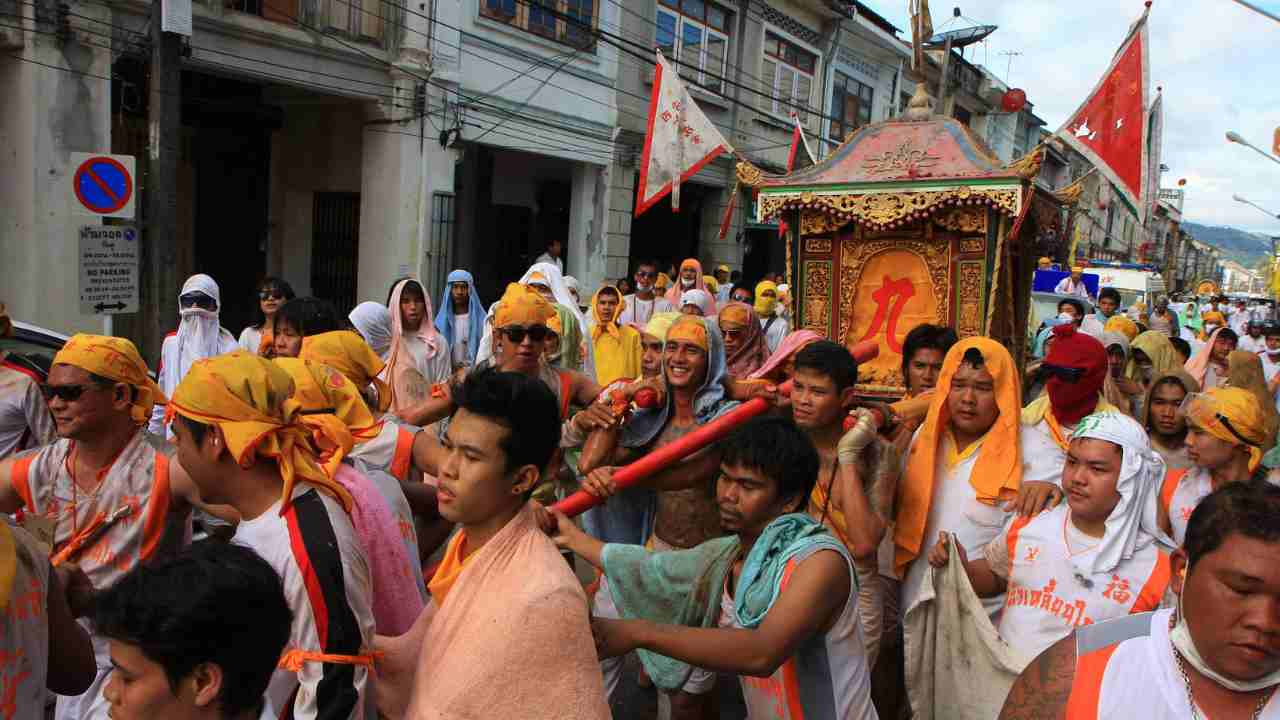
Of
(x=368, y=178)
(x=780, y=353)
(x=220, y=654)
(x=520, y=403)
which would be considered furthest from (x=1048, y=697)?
(x=368, y=178)

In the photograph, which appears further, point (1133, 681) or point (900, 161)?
point (900, 161)

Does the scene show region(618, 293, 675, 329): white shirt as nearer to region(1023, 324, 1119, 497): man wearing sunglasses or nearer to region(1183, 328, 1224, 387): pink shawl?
region(1183, 328, 1224, 387): pink shawl

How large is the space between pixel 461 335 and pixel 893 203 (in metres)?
3.69

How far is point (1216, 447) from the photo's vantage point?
358 centimetres

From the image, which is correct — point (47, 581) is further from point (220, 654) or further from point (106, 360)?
point (106, 360)

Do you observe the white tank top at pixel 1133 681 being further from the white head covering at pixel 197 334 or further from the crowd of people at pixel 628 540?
the white head covering at pixel 197 334

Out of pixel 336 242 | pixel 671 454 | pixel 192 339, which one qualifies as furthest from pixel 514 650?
pixel 336 242

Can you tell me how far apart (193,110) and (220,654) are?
40.2 ft

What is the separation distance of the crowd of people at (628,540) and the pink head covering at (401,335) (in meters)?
1.25

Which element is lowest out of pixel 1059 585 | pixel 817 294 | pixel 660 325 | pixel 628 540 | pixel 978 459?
pixel 628 540

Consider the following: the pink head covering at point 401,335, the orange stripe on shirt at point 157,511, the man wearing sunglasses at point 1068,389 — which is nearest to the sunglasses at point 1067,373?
the man wearing sunglasses at point 1068,389

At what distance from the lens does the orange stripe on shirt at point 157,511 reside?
258cm

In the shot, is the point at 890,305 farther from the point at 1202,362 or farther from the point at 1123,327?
the point at 1202,362

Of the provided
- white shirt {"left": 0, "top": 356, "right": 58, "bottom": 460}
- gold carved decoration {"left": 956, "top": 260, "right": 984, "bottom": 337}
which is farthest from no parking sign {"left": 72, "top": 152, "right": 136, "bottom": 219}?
gold carved decoration {"left": 956, "top": 260, "right": 984, "bottom": 337}
